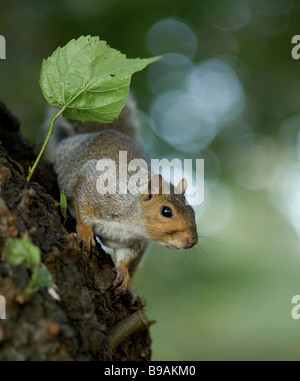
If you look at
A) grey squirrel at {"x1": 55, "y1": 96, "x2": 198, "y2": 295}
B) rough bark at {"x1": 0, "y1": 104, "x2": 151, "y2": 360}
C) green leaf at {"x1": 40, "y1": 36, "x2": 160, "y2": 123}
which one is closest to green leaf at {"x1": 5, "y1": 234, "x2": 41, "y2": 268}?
rough bark at {"x1": 0, "y1": 104, "x2": 151, "y2": 360}

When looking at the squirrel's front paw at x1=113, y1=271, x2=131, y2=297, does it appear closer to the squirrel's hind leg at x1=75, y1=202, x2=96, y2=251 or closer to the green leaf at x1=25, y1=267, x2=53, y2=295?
the squirrel's hind leg at x1=75, y1=202, x2=96, y2=251

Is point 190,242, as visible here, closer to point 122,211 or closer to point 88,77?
point 122,211

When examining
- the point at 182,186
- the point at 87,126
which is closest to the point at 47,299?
the point at 182,186

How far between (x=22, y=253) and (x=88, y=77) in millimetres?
734

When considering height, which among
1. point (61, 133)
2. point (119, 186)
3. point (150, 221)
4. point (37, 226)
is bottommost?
point (37, 226)

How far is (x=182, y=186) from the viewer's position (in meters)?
2.23

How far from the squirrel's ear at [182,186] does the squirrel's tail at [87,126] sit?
30.7 inches

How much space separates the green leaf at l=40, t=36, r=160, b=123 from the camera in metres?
1.47

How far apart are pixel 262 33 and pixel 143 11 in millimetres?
1556

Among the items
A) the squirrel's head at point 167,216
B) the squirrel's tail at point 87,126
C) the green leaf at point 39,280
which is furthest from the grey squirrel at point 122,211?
the green leaf at point 39,280

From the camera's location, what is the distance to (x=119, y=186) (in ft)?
7.27
